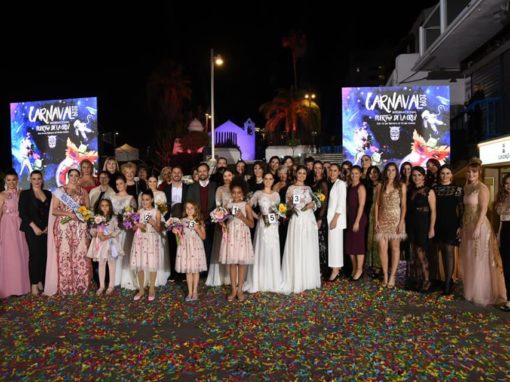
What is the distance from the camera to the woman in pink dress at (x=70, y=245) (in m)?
7.29

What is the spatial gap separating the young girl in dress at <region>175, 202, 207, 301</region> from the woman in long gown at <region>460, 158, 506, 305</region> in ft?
12.7

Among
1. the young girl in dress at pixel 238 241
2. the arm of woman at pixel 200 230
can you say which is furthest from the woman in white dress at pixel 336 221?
the arm of woman at pixel 200 230

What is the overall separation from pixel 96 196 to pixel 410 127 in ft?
28.7

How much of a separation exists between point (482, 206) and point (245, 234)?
339 centimetres

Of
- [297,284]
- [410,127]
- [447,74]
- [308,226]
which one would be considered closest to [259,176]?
[308,226]

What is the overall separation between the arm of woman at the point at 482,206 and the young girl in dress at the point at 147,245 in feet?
15.4

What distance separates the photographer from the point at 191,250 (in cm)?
686

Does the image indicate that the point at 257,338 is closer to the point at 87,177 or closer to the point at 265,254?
the point at 265,254

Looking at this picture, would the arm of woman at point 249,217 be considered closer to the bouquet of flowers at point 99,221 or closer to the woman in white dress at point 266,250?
the woman in white dress at point 266,250

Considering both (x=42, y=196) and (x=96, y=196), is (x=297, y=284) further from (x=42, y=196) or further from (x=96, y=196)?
(x=42, y=196)

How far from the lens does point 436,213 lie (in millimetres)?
7094

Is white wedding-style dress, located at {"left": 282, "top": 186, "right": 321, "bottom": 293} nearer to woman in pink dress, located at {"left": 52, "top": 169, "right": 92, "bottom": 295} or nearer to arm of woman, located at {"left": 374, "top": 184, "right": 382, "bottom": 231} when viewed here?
arm of woman, located at {"left": 374, "top": 184, "right": 382, "bottom": 231}

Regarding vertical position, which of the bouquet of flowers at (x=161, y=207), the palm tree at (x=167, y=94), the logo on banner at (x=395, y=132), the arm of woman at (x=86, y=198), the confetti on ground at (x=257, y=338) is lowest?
the confetti on ground at (x=257, y=338)

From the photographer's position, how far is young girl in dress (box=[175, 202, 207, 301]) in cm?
682
